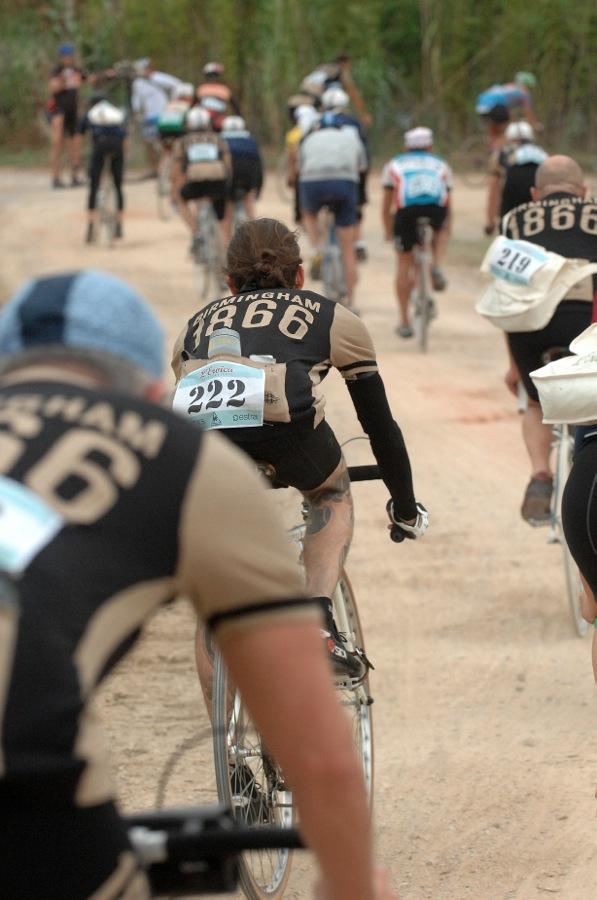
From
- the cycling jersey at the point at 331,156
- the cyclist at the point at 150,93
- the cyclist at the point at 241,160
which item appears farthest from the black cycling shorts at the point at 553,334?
the cyclist at the point at 150,93

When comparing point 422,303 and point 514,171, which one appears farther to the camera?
point 422,303

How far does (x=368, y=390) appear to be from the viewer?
15.4ft

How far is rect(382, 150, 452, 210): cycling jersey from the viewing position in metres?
13.6

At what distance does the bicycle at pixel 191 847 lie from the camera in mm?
2098

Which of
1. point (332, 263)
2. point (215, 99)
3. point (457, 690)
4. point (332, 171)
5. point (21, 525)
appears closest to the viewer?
point (21, 525)

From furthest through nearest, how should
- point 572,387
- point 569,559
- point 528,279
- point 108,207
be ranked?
point 108,207 → point 569,559 → point 528,279 → point 572,387

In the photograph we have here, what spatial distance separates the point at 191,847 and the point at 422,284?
12224 mm

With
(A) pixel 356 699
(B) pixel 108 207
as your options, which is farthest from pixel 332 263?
(A) pixel 356 699

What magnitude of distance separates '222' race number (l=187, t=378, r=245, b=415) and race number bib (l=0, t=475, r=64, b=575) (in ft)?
8.38

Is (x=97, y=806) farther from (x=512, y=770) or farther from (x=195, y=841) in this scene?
(x=512, y=770)

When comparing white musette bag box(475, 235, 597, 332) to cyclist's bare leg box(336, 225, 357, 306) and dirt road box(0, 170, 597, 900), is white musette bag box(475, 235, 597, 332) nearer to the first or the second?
dirt road box(0, 170, 597, 900)

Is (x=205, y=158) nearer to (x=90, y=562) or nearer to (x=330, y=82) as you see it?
(x=330, y=82)

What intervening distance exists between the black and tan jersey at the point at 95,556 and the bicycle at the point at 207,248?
47.5 ft

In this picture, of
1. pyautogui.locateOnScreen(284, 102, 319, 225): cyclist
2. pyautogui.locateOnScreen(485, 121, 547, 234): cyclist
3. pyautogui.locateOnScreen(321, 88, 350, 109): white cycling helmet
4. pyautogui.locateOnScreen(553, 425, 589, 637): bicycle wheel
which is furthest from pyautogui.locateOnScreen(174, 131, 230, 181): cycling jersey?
pyautogui.locateOnScreen(553, 425, 589, 637): bicycle wheel
